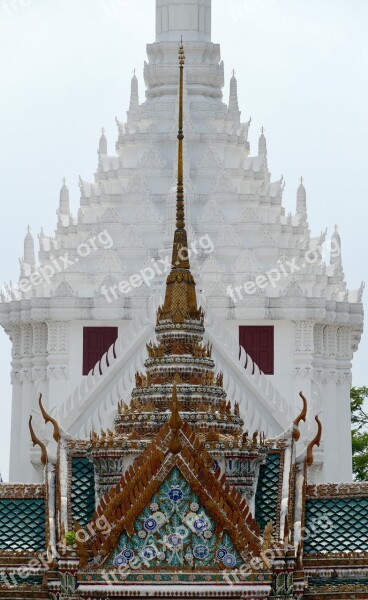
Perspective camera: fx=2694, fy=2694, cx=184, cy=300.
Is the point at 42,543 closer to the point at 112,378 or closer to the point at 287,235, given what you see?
the point at 112,378

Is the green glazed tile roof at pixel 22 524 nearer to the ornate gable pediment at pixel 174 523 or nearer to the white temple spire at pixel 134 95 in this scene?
the ornate gable pediment at pixel 174 523

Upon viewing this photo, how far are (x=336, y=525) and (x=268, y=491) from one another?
2.75 feet

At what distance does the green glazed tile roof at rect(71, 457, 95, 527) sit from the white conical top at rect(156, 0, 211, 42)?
128 ft

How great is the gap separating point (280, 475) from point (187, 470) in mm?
2075

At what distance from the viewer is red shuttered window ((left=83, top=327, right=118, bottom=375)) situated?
62.5 m

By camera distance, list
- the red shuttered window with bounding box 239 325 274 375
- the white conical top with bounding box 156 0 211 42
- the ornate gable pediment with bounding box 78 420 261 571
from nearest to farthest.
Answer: the ornate gable pediment with bounding box 78 420 261 571 < the red shuttered window with bounding box 239 325 274 375 < the white conical top with bounding box 156 0 211 42

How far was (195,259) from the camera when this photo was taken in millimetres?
59062

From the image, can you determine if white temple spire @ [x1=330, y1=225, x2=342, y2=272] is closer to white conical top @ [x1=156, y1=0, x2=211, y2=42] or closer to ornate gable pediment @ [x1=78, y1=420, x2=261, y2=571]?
white conical top @ [x1=156, y1=0, x2=211, y2=42]

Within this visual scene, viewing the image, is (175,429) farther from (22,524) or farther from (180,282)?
(180,282)

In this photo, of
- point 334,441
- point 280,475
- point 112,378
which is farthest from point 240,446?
point 334,441

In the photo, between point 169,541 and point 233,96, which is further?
point 233,96

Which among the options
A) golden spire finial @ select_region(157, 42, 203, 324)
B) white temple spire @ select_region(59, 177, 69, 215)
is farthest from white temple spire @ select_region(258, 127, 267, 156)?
golden spire finial @ select_region(157, 42, 203, 324)

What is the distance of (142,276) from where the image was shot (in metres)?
62.4

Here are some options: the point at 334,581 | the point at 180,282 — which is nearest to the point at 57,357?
the point at 180,282
